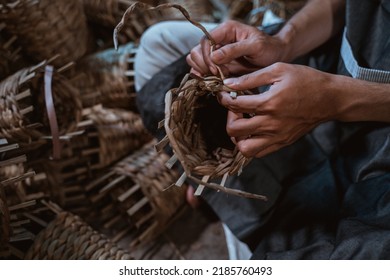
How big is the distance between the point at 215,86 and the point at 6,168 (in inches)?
23.3

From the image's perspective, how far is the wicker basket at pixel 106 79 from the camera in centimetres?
123

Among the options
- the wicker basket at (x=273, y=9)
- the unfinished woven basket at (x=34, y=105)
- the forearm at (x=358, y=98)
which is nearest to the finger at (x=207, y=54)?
the forearm at (x=358, y=98)

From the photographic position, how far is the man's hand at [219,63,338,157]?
2.13 feet

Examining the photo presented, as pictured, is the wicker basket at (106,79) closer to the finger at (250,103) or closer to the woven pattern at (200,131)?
the woven pattern at (200,131)

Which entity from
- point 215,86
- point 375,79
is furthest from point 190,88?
point 375,79

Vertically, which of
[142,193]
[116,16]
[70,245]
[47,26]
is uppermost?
[47,26]

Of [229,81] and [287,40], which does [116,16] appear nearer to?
[287,40]

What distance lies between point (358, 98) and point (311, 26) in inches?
11.7

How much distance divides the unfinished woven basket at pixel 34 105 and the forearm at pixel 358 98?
59 centimetres

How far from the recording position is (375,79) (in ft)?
2.60

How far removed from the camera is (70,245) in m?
0.88

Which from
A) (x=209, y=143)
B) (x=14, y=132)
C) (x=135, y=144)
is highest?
(x=14, y=132)

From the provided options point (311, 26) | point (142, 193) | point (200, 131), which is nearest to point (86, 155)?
point (142, 193)
